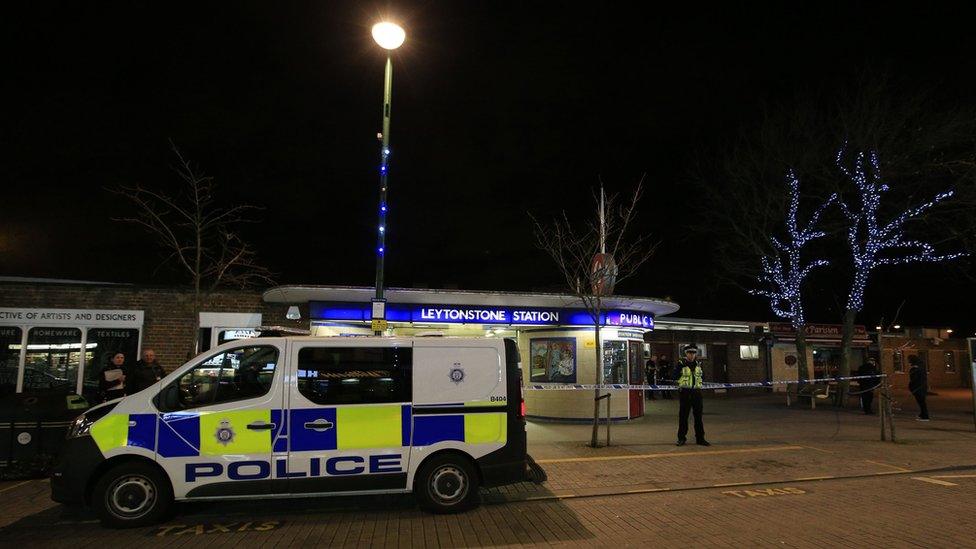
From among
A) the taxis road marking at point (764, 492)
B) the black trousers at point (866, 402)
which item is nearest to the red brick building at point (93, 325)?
the taxis road marking at point (764, 492)

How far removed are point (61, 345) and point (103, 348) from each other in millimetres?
815

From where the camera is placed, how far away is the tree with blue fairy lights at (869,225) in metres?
18.4

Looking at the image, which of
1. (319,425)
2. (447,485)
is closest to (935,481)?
(447,485)

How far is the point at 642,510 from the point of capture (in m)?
6.54

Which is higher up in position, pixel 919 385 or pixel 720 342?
pixel 720 342

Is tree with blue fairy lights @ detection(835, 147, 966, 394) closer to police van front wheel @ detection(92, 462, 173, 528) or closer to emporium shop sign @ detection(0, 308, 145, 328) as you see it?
police van front wheel @ detection(92, 462, 173, 528)

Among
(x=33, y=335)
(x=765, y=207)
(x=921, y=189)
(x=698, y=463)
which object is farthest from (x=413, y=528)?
(x=921, y=189)

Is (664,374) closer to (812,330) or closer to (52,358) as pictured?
(812,330)

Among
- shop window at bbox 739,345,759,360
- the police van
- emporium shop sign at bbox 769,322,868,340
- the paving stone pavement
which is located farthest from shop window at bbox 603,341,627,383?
emporium shop sign at bbox 769,322,868,340

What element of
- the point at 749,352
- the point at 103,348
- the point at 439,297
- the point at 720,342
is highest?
the point at 439,297

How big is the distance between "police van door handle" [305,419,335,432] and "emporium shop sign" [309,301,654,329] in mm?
7241

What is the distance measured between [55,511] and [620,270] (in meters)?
11.9

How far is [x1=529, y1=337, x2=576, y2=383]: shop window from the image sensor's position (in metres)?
14.8

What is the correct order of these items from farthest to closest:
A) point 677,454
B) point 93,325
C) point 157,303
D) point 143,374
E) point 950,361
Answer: point 950,361 < point 157,303 < point 93,325 < point 677,454 < point 143,374
